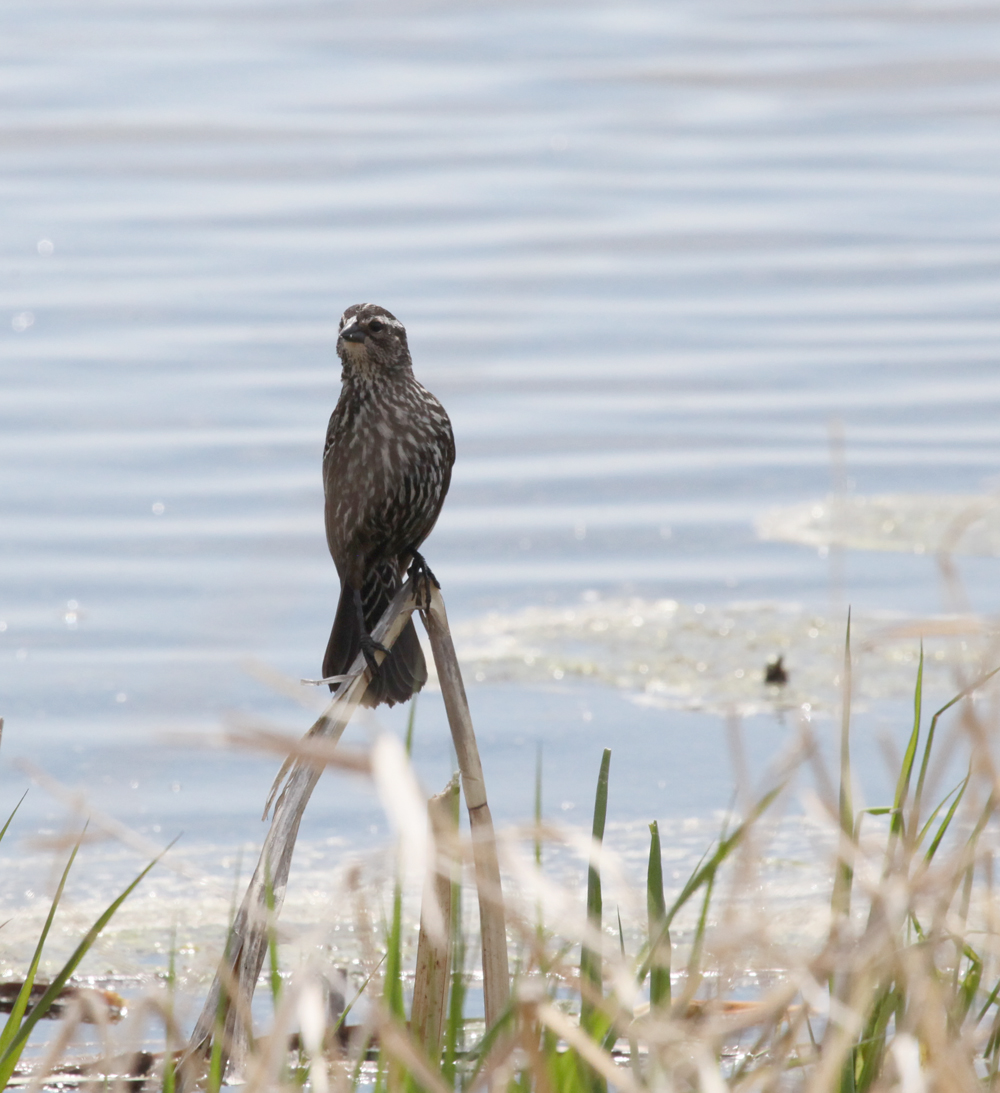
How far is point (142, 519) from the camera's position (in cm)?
655

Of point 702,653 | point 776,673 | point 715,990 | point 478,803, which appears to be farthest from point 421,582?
point 702,653

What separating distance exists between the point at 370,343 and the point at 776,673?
212 centimetres

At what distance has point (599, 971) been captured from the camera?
2113 mm

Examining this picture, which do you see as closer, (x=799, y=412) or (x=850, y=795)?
(x=850, y=795)

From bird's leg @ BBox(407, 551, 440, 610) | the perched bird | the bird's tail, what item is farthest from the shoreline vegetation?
the perched bird

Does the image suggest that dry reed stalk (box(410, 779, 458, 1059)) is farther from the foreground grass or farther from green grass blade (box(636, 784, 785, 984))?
green grass blade (box(636, 784, 785, 984))

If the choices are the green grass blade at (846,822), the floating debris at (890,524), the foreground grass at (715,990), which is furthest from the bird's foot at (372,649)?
the floating debris at (890,524)

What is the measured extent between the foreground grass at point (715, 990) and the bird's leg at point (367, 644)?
2.38 feet

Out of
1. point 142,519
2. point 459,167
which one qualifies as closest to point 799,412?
point 142,519

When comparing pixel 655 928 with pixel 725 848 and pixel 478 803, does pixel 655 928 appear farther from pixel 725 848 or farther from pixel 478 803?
pixel 478 803

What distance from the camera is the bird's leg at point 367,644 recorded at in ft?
9.95

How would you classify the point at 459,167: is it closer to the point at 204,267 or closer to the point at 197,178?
the point at 197,178

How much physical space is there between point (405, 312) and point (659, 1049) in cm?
648

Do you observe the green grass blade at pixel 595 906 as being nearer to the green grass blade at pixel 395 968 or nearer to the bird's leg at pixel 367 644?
the green grass blade at pixel 395 968
